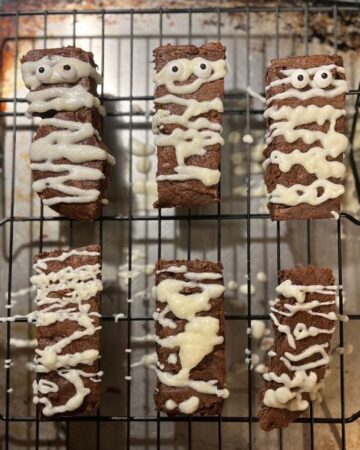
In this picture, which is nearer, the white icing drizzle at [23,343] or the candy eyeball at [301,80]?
the candy eyeball at [301,80]

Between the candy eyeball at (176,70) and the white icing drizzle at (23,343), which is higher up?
the candy eyeball at (176,70)

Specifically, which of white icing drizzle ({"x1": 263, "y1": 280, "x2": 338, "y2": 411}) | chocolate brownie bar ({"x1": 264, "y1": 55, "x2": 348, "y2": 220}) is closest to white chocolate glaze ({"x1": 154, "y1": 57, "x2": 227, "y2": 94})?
chocolate brownie bar ({"x1": 264, "y1": 55, "x2": 348, "y2": 220})

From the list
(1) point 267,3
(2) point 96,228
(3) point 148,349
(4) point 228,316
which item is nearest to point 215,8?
(1) point 267,3

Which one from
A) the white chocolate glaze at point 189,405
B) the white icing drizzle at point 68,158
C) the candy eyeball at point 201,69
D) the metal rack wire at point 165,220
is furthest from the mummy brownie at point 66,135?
the white chocolate glaze at point 189,405

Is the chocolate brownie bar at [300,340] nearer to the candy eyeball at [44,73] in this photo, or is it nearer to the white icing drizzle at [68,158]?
the white icing drizzle at [68,158]

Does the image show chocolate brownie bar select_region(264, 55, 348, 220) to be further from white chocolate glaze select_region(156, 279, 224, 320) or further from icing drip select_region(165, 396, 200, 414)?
icing drip select_region(165, 396, 200, 414)

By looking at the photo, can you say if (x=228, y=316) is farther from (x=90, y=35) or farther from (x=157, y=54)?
(x=90, y=35)

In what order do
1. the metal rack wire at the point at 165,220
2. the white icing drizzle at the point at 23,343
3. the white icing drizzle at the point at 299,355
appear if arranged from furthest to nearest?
1. the white icing drizzle at the point at 23,343
2. the metal rack wire at the point at 165,220
3. the white icing drizzle at the point at 299,355

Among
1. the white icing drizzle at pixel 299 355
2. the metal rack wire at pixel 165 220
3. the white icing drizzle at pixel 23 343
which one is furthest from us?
the white icing drizzle at pixel 23 343
